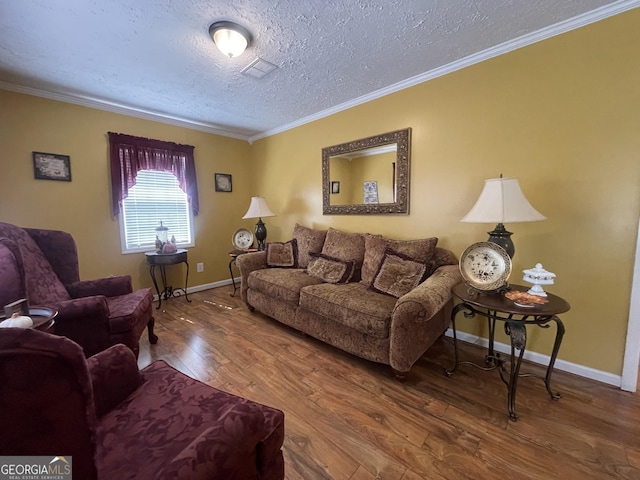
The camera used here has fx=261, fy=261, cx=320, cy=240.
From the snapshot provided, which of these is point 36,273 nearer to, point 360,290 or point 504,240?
point 360,290

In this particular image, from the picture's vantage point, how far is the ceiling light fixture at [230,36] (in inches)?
67.8

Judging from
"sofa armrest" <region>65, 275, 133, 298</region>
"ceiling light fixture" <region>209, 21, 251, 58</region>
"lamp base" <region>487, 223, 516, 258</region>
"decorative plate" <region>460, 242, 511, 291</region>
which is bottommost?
"sofa armrest" <region>65, 275, 133, 298</region>

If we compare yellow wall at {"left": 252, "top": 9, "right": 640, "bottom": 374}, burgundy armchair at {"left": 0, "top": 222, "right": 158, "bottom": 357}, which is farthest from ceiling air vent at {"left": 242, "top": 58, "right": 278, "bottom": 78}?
burgundy armchair at {"left": 0, "top": 222, "right": 158, "bottom": 357}

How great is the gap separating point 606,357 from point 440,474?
153 cm

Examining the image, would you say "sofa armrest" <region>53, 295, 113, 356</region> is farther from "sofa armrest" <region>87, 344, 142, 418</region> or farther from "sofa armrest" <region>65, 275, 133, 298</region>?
"sofa armrest" <region>87, 344, 142, 418</region>

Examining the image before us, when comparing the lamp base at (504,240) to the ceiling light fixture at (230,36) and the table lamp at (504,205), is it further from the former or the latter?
the ceiling light fixture at (230,36)

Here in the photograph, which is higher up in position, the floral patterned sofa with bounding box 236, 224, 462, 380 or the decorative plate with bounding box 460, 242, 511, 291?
the decorative plate with bounding box 460, 242, 511, 291

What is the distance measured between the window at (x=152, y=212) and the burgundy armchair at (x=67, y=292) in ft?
3.56

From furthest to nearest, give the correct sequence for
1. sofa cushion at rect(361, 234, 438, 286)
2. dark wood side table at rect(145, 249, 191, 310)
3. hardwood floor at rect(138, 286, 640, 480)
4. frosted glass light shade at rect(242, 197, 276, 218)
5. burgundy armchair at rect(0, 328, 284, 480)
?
1. frosted glass light shade at rect(242, 197, 276, 218)
2. dark wood side table at rect(145, 249, 191, 310)
3. sofa cushion at rect(361, 234, 438, 286)
4. hardwood floor at rect(138, 286, 640, 480)
5. burgundy armchair at rect(0, 328, 284, 480)

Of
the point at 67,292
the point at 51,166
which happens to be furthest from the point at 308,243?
the point at 51,166

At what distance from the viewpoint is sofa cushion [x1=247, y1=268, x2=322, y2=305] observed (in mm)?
2494

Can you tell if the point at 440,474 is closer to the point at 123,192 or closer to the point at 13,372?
the point at 13,372

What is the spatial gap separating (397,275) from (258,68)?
2141 mm

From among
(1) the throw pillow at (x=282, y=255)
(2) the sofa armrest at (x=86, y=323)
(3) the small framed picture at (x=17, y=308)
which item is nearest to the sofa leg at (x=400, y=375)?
(1) the throw pillow at (x=282, y=255)
